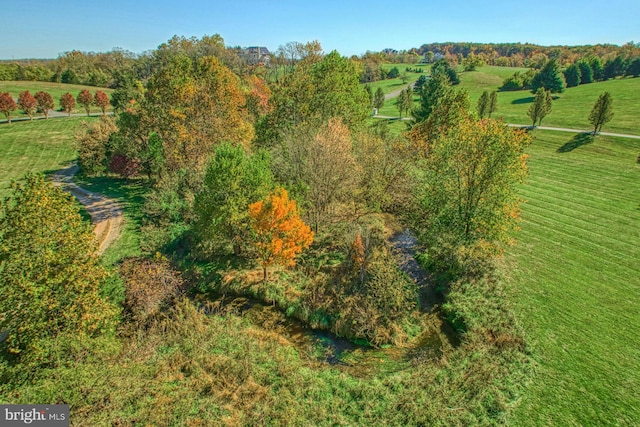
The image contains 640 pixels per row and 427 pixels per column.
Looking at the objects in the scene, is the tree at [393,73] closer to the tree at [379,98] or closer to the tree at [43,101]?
the tree at [379,98]

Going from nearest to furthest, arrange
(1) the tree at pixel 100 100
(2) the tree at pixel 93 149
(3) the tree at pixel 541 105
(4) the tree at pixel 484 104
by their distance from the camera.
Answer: (2) the tree at pixel 93 149 → (3) the tree at pixel 541 105 → (4) the tree at pixel 484 104 → (1) the tree at pixel 100 100

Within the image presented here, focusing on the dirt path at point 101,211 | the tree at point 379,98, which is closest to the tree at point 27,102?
the dirt path at point 101,211

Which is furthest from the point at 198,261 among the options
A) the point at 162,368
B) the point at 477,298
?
the point at 477,298

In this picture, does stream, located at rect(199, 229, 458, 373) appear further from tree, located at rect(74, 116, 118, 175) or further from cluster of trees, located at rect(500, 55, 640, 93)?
cluster of trees, located at rect(500, 55, 640, 93)

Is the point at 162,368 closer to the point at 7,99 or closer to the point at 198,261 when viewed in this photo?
the point at 198,261

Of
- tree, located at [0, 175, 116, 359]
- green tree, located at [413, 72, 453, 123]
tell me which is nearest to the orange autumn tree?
tree, located at [0, 175, 116, 359]
